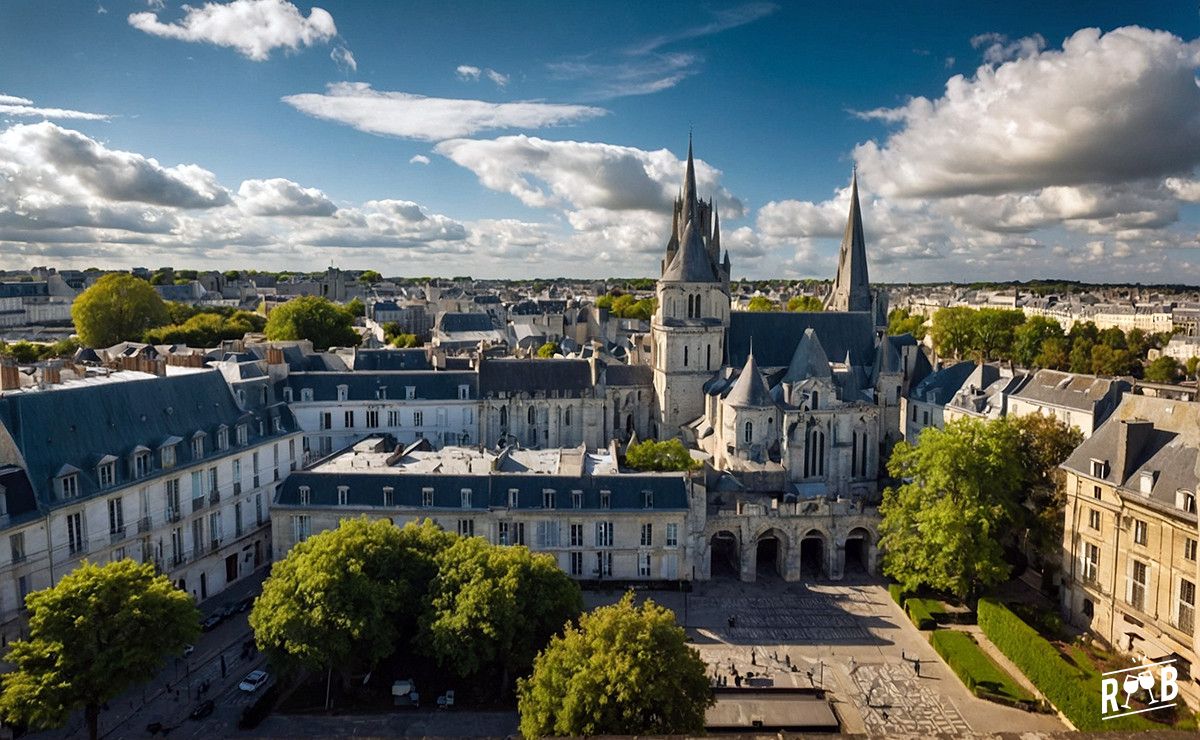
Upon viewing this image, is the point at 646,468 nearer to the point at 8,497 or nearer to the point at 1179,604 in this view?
the point at 1179,604

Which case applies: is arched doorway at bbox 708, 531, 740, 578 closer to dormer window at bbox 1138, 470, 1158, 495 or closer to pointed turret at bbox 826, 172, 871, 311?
dormer window at bbox 1138, 470, 1158, 495

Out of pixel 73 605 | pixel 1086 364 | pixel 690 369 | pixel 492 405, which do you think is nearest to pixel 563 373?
pixel 492 405

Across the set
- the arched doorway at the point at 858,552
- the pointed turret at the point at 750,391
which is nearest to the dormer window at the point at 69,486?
the pointed turret at the point at 750,391

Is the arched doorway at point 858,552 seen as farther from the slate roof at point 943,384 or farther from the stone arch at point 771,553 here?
the slate roof at point 943,384

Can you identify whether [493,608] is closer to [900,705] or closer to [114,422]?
[900,705]

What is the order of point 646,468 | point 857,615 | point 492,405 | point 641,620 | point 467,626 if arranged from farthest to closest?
1. point 492,405
2. point 646,468
3. point 857,615
4. point 467,626
5. point 641,620

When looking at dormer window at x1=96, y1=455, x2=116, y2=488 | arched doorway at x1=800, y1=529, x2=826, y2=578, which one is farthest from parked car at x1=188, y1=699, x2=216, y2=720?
arched doorway at x1=800, y1=529, x2=826, y2=578
